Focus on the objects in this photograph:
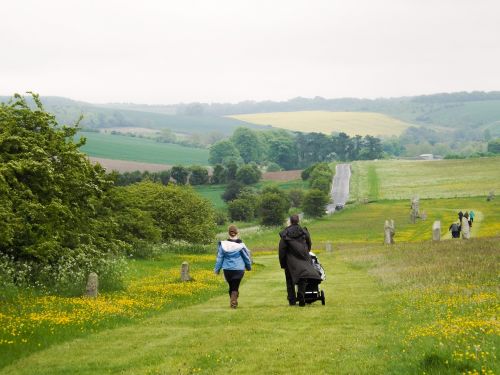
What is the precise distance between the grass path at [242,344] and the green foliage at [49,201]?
6.87 metres

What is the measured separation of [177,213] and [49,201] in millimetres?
39524

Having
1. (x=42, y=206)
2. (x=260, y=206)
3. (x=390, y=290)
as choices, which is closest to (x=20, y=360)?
(x=42, y=206)

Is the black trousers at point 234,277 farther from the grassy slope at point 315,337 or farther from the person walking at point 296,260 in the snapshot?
the person walking at point 296,260

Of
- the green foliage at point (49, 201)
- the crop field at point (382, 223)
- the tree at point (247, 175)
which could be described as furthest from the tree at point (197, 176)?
the green foliage at point (49, 201)

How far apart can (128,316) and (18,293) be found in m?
5.15

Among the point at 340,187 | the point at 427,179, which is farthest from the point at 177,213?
the point at 427,179

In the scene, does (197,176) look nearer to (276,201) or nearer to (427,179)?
(427,179)

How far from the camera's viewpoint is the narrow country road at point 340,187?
459 ft

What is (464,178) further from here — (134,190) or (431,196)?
(134,190)

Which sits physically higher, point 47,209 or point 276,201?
point 47,209

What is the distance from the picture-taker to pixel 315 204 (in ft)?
388

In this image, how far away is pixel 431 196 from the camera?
4929 inches

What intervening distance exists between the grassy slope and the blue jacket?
130 centimetres

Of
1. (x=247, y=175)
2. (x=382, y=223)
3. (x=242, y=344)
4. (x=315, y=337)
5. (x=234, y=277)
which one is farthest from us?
(x=247, y=175)
